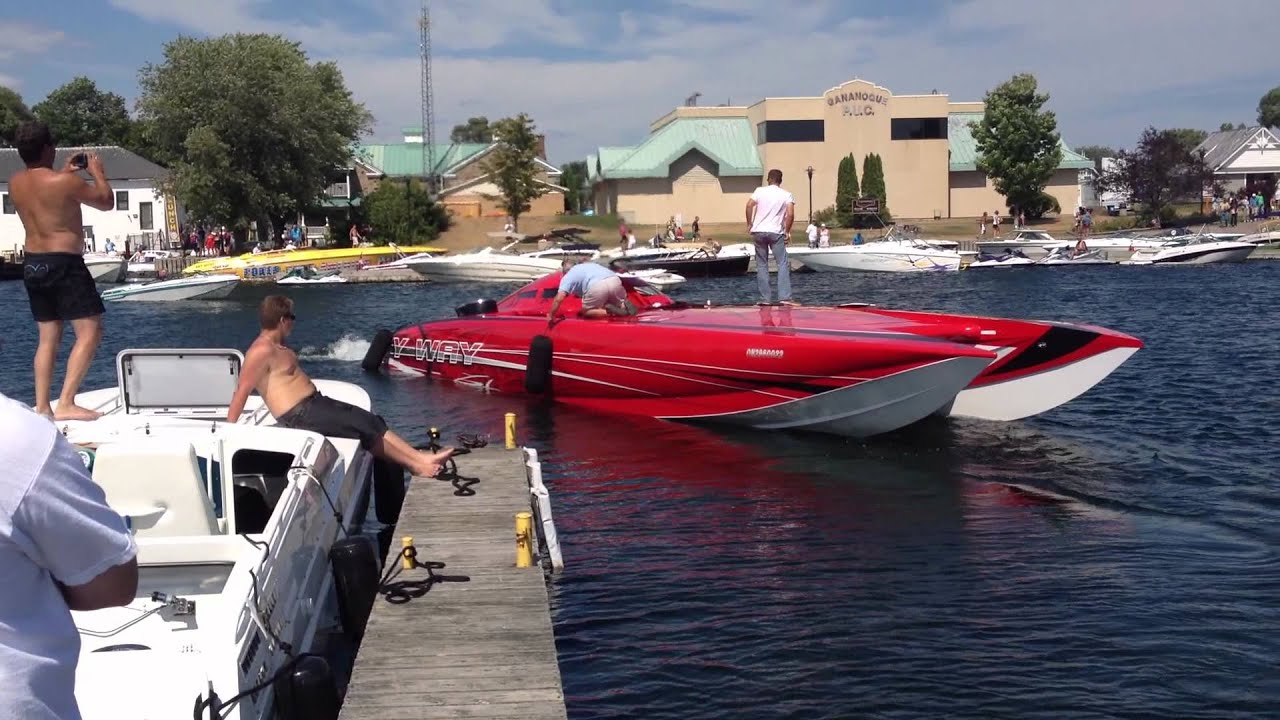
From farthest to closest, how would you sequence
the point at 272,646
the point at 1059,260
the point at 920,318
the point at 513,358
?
the point at 1059,260 < the point at 513,358 < the point at 920,318 < the point at 272,646

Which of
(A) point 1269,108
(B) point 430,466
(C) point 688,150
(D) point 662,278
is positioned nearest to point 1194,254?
(D) point 662,278

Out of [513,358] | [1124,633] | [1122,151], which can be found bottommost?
[1124,633]

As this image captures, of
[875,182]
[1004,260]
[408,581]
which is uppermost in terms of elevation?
[875,182]

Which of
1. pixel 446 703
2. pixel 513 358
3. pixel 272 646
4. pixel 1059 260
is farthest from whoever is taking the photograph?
pixel 1059 260

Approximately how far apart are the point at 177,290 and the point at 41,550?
40.7m

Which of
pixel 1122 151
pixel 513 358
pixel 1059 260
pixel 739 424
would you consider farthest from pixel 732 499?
pixel 1122 151

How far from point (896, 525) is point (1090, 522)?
64.0 inches

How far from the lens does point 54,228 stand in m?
8.62

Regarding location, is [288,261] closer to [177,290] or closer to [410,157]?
[177,290]

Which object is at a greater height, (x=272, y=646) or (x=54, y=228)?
(x=54, y=228)

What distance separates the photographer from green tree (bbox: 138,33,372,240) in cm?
5675

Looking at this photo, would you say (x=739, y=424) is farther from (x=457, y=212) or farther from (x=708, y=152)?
(x=457, y=212)

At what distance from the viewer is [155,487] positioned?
715cm

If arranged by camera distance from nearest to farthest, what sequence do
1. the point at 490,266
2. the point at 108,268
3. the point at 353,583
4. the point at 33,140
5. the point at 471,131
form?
1. the point at 33,140
2. the point at 353,583
3. the point at 490,266
4. the point at 108,268
5. the point at 471,131
